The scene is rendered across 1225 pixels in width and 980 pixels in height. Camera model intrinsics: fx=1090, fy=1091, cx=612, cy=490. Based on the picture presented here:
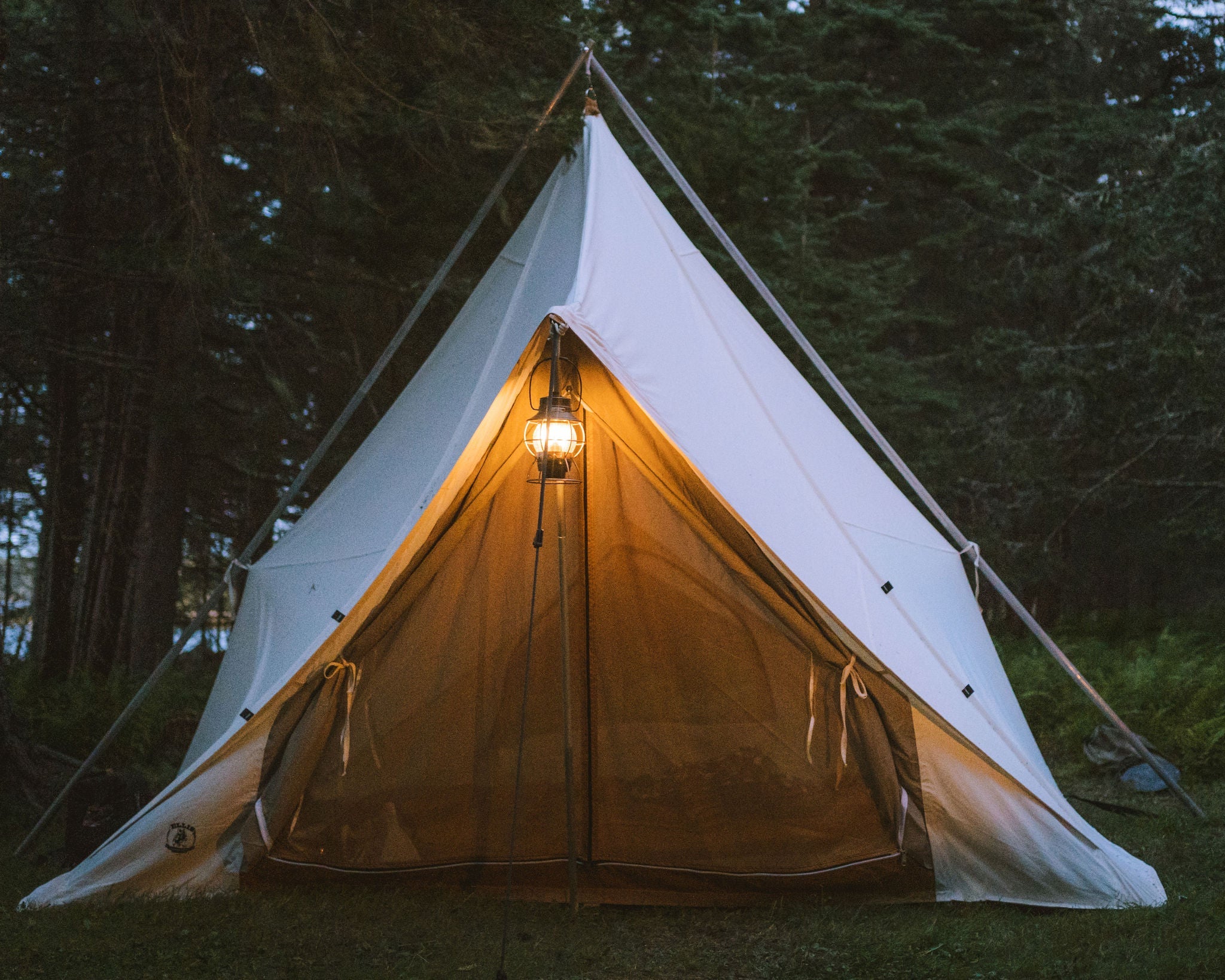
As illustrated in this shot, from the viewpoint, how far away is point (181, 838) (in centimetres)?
357

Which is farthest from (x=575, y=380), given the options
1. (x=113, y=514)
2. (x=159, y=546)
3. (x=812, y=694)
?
(x=113, y=514)

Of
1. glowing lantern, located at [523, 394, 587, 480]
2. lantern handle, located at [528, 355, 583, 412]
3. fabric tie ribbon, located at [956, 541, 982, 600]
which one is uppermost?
lantern handle, located at [528, 355, 583, 412]

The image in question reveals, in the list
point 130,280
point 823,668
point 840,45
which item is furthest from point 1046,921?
point 840,45

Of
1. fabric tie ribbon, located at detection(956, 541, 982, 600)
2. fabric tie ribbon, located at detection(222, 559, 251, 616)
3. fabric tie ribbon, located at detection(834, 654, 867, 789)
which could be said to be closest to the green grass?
fabric tie ribbon, located at detection(834, 654, 867, 789)

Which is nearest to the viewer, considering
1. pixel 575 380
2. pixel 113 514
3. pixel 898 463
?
pixel 575 380

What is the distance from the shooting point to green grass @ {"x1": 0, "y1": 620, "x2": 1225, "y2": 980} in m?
3.13

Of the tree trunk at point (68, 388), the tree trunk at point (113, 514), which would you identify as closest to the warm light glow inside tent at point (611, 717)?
the tree trunk at point (68, 388)

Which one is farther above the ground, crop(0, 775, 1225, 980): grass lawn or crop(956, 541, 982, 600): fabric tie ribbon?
crop(956, 541, 982, 600): fabric tie ribbon

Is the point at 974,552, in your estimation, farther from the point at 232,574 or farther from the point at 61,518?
the point at 61,518

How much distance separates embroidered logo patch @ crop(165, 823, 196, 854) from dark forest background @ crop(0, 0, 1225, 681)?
261 centimetres

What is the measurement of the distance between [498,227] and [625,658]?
3465 mm

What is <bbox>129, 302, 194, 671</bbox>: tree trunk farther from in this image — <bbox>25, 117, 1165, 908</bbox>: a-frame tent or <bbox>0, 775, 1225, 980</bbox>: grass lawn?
<bbox>0, 775, 1225, 980</bbox>: grass lawn

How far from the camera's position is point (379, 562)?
3492 mm

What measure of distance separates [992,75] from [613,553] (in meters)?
13.7
